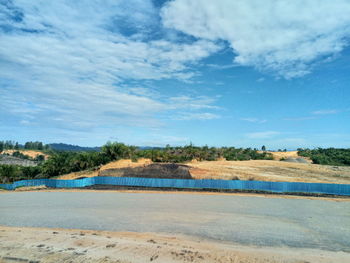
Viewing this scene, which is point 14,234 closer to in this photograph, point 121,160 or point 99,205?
point 99,205

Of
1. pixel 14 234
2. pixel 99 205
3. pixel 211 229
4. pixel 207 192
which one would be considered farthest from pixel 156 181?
pixel 14 234

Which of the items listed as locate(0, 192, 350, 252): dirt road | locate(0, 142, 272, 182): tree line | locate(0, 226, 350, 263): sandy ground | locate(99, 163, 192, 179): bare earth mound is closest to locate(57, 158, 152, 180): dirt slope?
locate(0, 142, 272, 182): tree line

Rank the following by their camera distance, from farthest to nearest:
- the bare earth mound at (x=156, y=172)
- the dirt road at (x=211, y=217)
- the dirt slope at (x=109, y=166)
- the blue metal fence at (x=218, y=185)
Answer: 1. the dirt slope at (x=109, y=166)
2. the bare earth mound at (x=156, y=172)
3. the blue metal fence at (x=218, y=185)
4. the dirt road at (x=211, y=217)

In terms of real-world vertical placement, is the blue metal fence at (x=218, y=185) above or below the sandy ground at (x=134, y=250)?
above

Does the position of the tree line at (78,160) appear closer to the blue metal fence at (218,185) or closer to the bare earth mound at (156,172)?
the bare earth mound at (156,172)

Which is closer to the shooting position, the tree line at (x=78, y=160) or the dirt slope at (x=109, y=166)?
the dirt slope at (x=109, y=166)

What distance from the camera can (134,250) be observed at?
981 cm

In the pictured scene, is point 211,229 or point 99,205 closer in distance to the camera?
point 211,229

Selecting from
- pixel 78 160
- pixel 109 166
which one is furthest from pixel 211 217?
pixel 78 160

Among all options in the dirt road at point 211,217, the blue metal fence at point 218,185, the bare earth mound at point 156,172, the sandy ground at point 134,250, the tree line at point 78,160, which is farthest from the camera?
the tree line at point 78,160

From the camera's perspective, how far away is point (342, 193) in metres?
23.2

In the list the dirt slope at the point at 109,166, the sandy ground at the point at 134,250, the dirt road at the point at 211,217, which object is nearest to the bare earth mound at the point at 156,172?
the dirt slope at the point at 109,166

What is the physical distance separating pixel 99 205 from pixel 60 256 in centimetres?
1052

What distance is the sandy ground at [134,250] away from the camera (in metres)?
9.07
